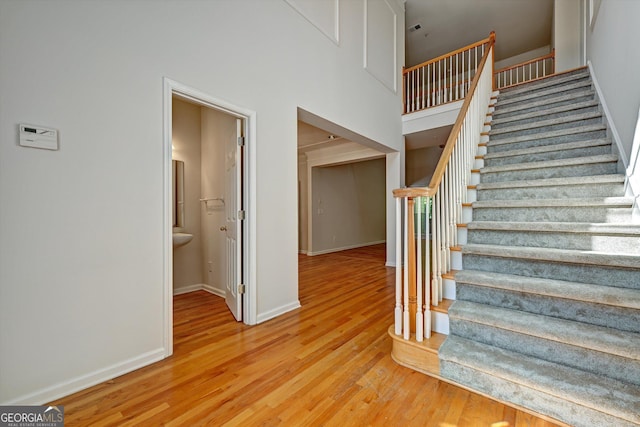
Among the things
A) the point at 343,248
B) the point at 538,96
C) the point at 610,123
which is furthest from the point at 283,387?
the point at 343,248

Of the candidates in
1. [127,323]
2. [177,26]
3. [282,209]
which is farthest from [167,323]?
[177,26]

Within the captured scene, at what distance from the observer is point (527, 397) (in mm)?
1374

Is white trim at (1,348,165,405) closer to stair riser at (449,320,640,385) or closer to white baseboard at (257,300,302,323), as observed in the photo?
white baseboard at (257,300,302,323)

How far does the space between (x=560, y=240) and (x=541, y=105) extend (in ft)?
8.18

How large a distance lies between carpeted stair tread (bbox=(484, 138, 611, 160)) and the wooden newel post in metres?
1.91

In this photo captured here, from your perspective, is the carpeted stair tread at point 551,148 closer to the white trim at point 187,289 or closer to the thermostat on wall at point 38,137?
the thermostat on wall at point 38,137

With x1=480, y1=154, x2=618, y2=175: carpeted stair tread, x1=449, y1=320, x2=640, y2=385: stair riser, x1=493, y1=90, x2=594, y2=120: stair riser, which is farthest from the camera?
x1=493, y1=90, x2=594, y2=120: stair riser

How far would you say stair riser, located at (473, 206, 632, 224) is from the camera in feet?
6.44

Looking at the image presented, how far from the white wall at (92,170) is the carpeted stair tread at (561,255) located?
186 centimetres

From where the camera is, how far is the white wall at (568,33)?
4527mm

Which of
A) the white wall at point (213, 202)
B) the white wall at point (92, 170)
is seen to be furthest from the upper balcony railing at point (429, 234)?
the white wall at point (213, 202)

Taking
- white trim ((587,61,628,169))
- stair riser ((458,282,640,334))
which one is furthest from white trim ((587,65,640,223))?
stair riser ((458,282,640,334))

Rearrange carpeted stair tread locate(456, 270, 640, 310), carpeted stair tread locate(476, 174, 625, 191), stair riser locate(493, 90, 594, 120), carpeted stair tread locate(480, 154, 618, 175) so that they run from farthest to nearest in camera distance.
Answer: stair riser locate(493, 90, 594, 120)
carpeted stair tread locate(480, 154, 618, 175)
carpeted stair tread locate(476, 174, 625, 191)
carpeted stair tread locate(456, 270, 640, 310)

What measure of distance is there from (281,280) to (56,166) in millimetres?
1863
